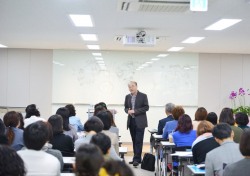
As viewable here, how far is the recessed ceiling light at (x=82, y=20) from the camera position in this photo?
19.7 ft

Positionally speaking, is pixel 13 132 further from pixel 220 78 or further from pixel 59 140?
pixel 220 78

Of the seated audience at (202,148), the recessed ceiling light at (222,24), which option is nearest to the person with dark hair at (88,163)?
the seated audience at (202,148)

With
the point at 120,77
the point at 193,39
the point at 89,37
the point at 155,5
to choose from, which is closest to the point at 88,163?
the point at 155,5

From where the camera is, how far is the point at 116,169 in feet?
5.44

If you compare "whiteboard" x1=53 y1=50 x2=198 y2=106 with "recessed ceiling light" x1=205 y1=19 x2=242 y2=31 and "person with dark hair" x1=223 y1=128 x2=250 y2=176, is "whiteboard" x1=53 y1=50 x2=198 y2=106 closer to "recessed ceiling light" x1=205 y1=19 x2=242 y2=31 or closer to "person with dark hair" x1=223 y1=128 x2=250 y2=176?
"recessed ceiling light" x1=205 y1=19 x2=242 y2=31

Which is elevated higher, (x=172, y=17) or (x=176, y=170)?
(x=172, y=17)

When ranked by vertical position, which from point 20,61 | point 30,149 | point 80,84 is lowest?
point 30,149

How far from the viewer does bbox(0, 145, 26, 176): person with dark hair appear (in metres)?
1.85

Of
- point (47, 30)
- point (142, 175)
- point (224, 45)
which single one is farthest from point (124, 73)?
point (142, 175)

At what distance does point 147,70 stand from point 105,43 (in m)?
2.13

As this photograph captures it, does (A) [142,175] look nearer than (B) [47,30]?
Yes

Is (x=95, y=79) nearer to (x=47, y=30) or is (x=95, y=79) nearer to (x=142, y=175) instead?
(x=47, y=30)

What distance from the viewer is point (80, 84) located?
428 inches

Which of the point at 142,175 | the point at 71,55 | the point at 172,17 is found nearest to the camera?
the point at 172,17
